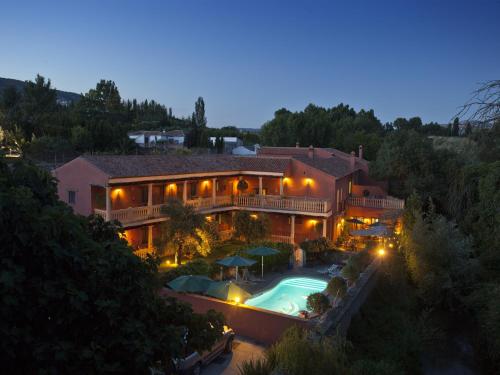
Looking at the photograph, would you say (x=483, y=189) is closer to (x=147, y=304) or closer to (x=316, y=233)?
(x=147, y=304)

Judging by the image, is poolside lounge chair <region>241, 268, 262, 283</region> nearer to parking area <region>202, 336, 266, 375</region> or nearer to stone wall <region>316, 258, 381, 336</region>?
stone wall <region>316, 258, 381, 336</region>

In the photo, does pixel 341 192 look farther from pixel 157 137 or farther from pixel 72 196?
pixel 157 137

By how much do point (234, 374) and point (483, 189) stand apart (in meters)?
10.3

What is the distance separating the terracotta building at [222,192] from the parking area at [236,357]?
1166cm

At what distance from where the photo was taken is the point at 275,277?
23766mm

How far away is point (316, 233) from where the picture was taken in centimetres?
3059

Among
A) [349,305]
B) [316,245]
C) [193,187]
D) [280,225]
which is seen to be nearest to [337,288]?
[349,305]

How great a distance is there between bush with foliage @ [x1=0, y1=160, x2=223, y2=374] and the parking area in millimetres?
7937

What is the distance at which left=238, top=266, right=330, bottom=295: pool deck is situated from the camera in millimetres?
21339

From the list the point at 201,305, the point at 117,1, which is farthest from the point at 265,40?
the point at 201,305

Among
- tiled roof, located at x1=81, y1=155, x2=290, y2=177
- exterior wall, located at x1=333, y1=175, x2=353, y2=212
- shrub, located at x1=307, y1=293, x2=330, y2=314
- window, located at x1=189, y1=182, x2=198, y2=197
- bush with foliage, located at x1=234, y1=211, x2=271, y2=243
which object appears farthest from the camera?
exterior wall, located at x1=333, y1=175, x2=353, y2=212

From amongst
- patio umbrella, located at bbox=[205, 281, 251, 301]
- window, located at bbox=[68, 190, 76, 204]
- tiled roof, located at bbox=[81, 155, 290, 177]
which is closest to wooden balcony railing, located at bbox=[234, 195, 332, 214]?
tiled roof, located at bbox=[81, 155, 290, 177]

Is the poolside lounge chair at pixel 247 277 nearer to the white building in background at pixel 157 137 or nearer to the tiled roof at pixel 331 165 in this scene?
the tiled roof at pixel 331 165

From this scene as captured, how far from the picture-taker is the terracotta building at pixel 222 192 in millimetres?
25234
